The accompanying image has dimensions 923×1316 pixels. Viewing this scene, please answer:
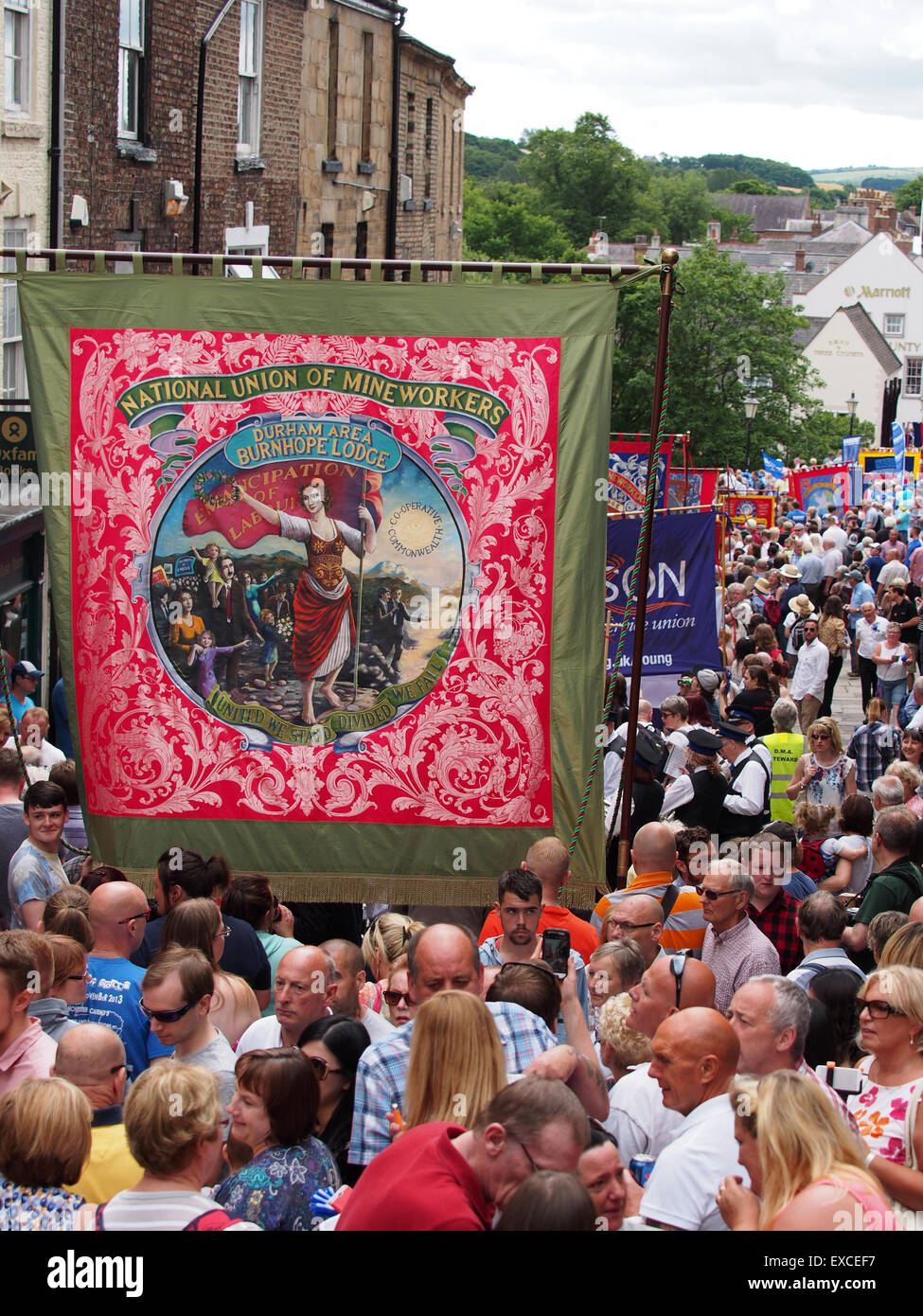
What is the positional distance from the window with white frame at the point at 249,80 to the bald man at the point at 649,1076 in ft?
55.7

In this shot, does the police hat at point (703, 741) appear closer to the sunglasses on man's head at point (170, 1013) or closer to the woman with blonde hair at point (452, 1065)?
the sunglasses on man's head at point (170, 1013)

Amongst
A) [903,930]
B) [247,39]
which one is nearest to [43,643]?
[247,39]

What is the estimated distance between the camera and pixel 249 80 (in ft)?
67.6

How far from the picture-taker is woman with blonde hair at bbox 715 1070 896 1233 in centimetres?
346

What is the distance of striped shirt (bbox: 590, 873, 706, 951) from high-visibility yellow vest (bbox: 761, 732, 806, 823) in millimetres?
3538

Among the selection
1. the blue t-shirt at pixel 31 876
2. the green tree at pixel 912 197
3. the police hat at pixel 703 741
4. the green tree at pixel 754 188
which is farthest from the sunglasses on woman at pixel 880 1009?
the green tree at pixel 754 188

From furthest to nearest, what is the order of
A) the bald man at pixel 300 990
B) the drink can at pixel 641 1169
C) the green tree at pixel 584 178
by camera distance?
the green tree at pixel 584 178, the bald man at pixel 300 990, the drink can at pixel 641 1169

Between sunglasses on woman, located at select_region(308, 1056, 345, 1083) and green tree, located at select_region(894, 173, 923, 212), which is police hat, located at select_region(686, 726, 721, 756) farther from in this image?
green tree, located at select_region(894, 173, 923, 212)

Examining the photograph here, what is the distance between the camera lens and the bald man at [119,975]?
541 cm

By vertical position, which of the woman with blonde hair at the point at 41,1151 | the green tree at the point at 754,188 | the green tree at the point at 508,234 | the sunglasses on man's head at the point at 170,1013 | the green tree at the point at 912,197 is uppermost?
the green tree at the point at 754,188

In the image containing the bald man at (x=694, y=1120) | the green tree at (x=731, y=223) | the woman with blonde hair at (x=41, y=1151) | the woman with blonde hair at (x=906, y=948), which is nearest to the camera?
the woman with blonde hair at (x=41, y=1151)

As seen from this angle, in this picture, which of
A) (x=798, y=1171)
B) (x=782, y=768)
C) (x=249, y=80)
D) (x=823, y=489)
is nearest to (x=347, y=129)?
(x=249, y=80)

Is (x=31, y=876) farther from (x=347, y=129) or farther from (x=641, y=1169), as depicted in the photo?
(x=347, y=129)
